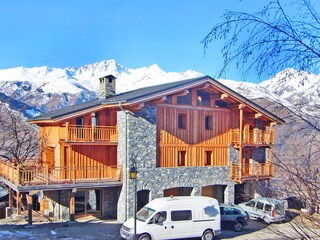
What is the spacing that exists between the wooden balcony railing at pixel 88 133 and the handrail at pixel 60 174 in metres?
1.62

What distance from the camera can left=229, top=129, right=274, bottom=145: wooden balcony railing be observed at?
83.6 feet

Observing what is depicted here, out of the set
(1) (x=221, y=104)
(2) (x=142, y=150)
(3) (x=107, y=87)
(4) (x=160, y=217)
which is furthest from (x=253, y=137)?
(4) (x=160, y=217)

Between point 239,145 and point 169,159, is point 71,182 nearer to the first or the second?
point 169,159

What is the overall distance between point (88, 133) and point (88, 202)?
4631 mm

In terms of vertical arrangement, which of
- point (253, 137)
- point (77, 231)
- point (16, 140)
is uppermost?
point (253, 137)

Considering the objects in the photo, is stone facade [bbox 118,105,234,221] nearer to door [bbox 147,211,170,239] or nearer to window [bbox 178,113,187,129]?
window [bbox 178,113,187,129]

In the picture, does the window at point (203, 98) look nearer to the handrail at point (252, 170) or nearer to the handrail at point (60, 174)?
the handrail at point (252, 170)

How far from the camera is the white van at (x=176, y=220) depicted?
16.9 meters

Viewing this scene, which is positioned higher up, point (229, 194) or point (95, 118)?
point (95, 118)

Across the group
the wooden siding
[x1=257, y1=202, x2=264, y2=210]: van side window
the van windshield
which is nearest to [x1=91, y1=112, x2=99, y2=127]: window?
the wooden siding

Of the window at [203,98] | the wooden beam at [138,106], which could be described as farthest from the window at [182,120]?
the wooden beam at [138,106]

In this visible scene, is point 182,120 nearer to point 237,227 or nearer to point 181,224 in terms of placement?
point 237,227

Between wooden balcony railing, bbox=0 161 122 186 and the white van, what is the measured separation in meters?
4.55

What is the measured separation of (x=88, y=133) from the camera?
70.8 feet
